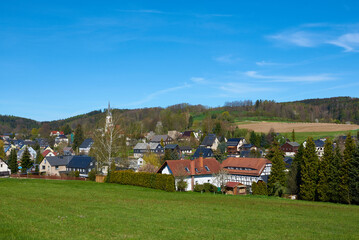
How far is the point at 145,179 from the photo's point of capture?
39.1 metres

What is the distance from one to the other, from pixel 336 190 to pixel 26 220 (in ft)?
112

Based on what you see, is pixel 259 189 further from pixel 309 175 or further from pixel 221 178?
pixel 309 175

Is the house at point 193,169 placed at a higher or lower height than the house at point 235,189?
higher

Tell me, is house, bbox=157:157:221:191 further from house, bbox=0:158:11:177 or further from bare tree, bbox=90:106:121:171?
house, bbox=0:158:11:177

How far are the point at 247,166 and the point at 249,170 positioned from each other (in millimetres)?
745

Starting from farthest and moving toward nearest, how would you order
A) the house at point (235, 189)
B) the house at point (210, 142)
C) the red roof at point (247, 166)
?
1. the house at point (210, 142)
2. the red roof at point (247, 166)
3. the house at point (235, 189)

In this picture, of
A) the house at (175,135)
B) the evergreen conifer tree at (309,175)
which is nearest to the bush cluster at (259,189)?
the evergreen conifer tree at (309,175)

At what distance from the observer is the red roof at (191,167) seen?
44.4m

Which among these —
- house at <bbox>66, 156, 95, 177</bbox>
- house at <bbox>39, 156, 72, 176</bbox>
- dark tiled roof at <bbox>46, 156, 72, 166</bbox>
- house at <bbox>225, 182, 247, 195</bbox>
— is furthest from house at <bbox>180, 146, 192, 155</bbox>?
house at <bbox>225, 182, 247, 195</bbox>

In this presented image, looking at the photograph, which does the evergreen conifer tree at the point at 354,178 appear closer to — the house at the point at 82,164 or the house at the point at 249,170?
the house at the point at 249,170

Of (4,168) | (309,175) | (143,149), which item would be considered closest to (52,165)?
(4,168)

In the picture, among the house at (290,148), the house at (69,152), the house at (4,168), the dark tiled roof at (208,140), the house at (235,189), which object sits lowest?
the house at (235,189)

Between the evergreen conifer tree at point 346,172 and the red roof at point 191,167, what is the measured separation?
1879cm

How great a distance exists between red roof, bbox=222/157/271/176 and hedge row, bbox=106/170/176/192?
64.5ft
